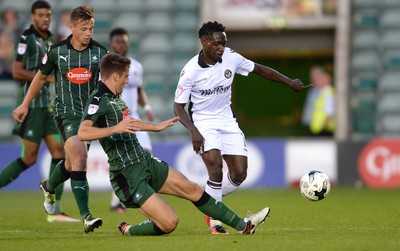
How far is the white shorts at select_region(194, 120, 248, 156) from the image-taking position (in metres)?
9.51

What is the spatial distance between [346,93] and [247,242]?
1123 cm

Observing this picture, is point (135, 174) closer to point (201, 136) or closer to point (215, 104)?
point (201, 136)

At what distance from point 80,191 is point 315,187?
7.17ft

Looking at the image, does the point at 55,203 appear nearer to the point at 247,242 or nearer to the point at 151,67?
the point at 247,242

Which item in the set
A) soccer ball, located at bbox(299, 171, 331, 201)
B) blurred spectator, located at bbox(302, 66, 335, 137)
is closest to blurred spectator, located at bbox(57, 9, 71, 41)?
blurred spectator, located at bbox(302, 66, 335, 137)

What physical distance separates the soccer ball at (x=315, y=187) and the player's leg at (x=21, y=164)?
335 cm

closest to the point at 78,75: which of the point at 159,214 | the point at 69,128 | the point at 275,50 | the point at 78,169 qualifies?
the point at 69,128

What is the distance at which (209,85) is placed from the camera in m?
9.45

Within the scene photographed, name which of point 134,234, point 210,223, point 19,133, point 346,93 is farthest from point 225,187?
point 346,93

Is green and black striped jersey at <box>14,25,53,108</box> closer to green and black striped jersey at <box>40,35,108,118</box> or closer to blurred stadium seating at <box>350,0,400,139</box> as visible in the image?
green and black striped jersey at <box>40,35,108,118</box>

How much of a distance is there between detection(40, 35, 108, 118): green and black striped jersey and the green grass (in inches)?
47.0

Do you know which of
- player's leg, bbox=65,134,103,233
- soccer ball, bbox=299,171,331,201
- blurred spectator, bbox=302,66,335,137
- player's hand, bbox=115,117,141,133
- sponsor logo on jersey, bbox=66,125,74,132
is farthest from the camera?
blurred spectator, bbox=302,66,335,137

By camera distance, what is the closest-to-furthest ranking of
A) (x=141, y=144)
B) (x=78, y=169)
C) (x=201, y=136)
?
(x=201, y=136), (x=78, y=169), (x=141, y=144)

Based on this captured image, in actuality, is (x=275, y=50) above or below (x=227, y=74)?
below
